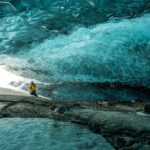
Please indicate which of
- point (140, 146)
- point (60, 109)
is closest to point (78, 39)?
point (60, 109)

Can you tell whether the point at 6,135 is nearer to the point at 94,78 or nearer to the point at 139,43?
the point at 94,78

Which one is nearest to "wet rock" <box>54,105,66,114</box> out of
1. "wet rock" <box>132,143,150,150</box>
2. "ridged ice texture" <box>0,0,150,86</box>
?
"wet rock" <box>132,143,150,150</box>

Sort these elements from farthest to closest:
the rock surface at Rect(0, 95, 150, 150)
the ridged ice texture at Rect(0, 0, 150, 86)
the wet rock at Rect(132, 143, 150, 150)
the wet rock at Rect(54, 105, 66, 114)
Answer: the ridged ice texture at Rect(0, 0, 150, 86) → the wet rock at Rect(54, 105, 66, 114) → the rock surface at Rect(0, 95, 150, 150) → the wet rock at Rect(132, 143, 150, 150)

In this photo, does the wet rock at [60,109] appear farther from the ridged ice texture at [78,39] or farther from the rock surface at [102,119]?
the ridged ice texture at [78,39]

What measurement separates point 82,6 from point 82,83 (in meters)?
10.0

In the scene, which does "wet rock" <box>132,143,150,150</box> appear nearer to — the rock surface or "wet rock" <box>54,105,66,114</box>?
the rock surface

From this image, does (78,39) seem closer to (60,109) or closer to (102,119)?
(60,109)

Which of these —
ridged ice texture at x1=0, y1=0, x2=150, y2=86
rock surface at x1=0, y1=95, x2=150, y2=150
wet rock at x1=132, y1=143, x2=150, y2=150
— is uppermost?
ridged ice texture at x1=0, y1=0, x2=150, y2=86

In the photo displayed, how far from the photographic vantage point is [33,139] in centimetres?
488

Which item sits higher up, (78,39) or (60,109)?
(78,39)

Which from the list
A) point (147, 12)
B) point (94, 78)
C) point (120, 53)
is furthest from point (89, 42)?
point (147, 12)

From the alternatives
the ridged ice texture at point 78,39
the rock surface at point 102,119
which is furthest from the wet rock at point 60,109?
the ridged ice texture at point 78,39

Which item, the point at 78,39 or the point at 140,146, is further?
the point at 78,39

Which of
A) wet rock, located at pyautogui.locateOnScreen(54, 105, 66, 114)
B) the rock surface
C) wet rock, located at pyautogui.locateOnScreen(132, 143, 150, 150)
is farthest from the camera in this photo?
wet rock, located at pyautogui.locateOnScreen(54, 105, 66, 114)
